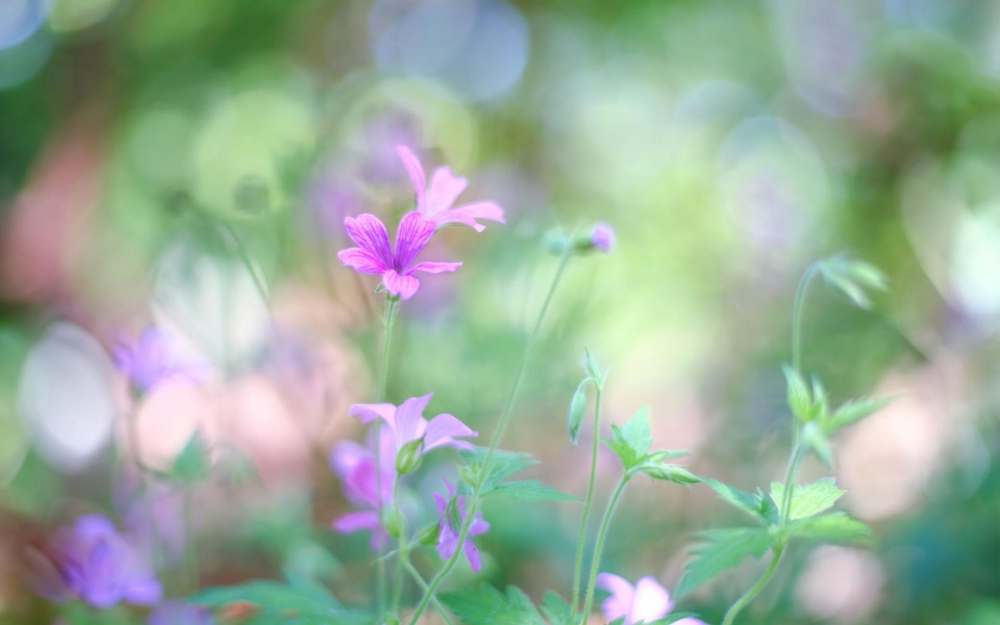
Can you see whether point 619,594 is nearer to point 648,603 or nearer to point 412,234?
point 648,603

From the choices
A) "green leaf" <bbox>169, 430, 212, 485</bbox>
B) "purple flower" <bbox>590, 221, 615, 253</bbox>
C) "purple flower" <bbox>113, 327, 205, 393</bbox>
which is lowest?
"green leaf" <bbox>169, 430, 212, 485</bbox>

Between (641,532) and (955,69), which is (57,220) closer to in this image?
(641,532)

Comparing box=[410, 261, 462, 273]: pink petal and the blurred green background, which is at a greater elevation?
box=[410, 261, 462, 273]: pink petal

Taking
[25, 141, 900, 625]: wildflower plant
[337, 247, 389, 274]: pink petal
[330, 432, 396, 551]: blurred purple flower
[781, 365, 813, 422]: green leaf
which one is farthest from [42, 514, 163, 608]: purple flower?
[781, 365, 813, 422]: green leaf

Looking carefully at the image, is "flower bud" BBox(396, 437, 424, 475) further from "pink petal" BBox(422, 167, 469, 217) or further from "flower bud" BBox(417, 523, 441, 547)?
"pink petal" BBox(422, 167, 469, 217)

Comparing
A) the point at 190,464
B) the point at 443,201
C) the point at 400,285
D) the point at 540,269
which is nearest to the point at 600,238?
the point at 443,201

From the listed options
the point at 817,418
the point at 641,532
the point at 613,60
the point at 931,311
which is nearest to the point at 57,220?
the point at 641,532

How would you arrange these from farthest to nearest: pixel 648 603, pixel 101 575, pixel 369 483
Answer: pixel 101 575 < pixel 369 483 < pixel 648 603
